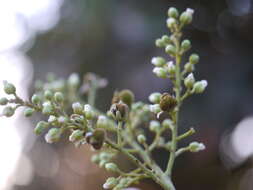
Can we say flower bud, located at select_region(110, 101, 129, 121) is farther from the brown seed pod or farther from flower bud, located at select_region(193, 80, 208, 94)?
flower bud, located at select_region(193, 80, 208, 94)

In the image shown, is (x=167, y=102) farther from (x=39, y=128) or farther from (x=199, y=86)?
(x=39, y=128)

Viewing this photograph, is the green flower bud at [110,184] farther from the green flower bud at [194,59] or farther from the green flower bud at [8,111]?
the green flower bud at [194,59]

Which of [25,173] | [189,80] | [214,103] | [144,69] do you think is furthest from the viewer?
[25,173]

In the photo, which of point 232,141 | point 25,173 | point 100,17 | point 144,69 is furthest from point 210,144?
point 25,173

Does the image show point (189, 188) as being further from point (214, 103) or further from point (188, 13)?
point (188, 13)

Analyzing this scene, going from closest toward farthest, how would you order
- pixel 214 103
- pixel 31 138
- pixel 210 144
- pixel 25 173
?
pixel 214 103 < pixel 210 144 < pixel 31 138 < pixel 25 173

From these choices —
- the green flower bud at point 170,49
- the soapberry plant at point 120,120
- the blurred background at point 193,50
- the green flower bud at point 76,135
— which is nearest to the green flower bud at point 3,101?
the soapberry plant at point 120,120

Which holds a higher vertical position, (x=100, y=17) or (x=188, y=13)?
(x=100, y=17)
